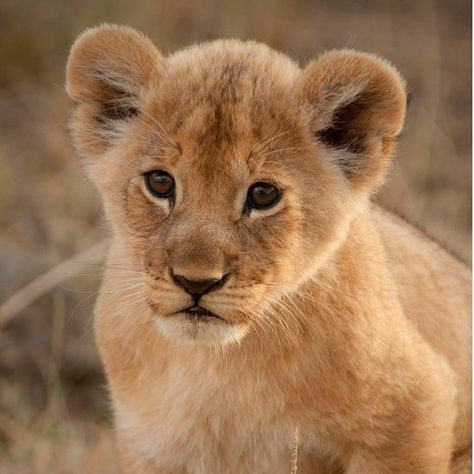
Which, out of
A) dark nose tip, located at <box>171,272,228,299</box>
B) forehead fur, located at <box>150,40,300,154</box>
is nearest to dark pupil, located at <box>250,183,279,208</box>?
forehead fur, located at <box>150,40,300,154</box>

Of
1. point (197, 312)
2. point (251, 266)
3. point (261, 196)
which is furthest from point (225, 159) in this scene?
point (197, 312)

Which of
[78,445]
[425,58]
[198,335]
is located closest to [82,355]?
[78,445]

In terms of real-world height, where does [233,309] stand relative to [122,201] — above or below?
below

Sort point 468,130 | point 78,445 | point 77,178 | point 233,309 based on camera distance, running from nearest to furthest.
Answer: point 233,309 → point 78,445 → point 77,178 → point 468,130

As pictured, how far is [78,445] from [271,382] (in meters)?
1.87

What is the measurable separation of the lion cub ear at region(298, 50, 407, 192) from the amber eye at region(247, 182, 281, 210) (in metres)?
0.28

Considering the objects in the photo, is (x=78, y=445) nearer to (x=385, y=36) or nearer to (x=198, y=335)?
(x=198, y=335)

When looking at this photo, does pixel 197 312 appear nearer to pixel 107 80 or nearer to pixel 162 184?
pixel 162 184

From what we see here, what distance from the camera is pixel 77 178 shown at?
745 cm

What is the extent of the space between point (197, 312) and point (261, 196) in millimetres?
340

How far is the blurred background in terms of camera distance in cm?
573

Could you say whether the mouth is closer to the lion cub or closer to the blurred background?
the lion cub

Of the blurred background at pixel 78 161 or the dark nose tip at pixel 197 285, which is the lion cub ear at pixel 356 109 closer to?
the dark nose tip at pixel 197 285

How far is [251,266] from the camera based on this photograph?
3.16m
